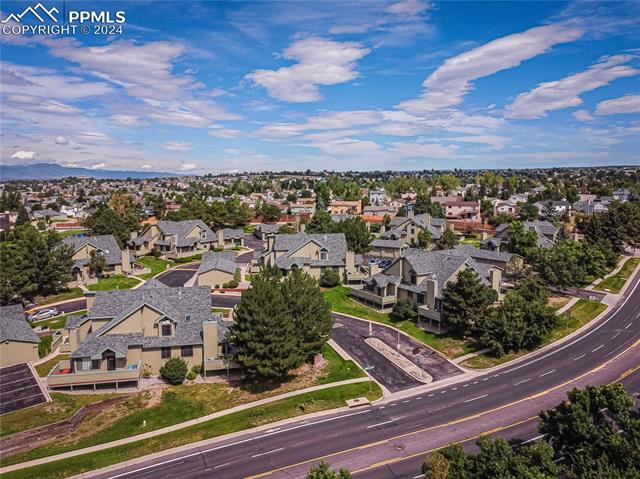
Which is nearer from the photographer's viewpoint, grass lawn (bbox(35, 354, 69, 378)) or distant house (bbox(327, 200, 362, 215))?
grass lawn (bbox(35, 354, 69, 378))

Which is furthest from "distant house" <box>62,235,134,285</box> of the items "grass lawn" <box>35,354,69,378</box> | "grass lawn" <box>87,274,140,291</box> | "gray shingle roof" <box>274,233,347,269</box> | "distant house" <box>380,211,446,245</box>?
"distant house" <box>380,211,446,245</box>

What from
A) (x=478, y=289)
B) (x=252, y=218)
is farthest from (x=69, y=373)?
(x=252, y=218)

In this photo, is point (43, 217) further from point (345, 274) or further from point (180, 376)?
point (180, 376)

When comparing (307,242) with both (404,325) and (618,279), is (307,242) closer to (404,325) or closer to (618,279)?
(404,325)

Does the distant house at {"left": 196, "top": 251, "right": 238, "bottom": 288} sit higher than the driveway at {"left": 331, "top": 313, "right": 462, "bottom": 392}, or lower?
higher

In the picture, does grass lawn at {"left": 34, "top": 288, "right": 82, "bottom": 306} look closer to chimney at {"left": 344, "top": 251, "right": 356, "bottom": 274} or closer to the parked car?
the parked car

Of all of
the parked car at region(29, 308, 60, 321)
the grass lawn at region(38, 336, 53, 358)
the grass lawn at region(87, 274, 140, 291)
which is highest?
the grass lawn at region(87, 274, 140, 291)

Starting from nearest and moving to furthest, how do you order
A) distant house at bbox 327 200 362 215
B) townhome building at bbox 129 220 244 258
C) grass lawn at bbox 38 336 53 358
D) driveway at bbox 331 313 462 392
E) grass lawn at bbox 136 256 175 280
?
driveway at bbox 331 313 462 392 < grass lawn at bbox 38 336 53 358 < grass lawn at bbox 136 256 175 280 < townhome building at bbox 129 220 244 258 < distant house at bbox 327 200 362 215
